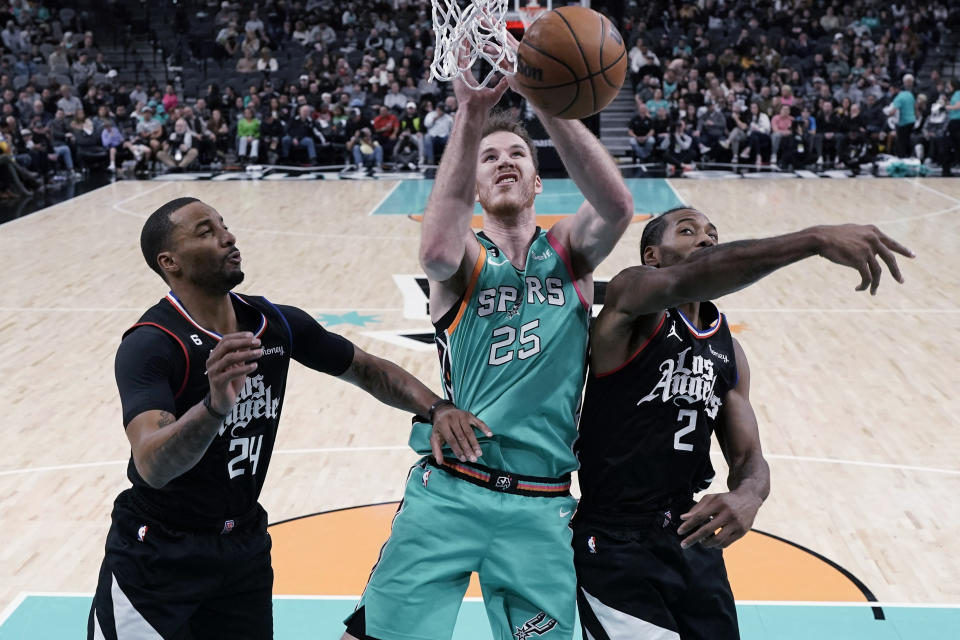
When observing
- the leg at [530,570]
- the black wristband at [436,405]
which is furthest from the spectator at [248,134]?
the leg at [530,570]

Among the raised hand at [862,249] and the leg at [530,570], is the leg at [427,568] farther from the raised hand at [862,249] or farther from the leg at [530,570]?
the raised hand at [862,249]

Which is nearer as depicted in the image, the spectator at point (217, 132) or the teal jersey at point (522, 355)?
the teal jersey at point (522, 355)

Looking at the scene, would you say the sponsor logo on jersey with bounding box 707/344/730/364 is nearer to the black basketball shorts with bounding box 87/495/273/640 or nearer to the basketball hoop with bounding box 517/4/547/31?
the basketball hoop with bounding box 517/4/547/31

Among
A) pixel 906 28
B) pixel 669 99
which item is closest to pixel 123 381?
pixel 669 99

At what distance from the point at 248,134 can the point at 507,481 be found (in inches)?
831

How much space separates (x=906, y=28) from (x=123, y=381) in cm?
2600

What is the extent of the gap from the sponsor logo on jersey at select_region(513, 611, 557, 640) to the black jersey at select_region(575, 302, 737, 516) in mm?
365

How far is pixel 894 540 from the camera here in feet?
19.7

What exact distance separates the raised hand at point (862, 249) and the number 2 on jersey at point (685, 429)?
96 centimetres

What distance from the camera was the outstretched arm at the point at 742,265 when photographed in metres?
2.78

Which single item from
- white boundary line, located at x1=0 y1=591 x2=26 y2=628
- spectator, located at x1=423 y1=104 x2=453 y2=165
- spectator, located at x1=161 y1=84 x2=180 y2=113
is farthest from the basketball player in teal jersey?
spectator, located at x1=161 y1=84 x2=180 y2=113

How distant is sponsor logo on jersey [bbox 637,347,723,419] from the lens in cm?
363

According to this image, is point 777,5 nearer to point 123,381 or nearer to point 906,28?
point 906,28

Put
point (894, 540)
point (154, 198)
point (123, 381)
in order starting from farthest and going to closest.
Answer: point (154, 198) < point (894, 540) < point (123, 381)
